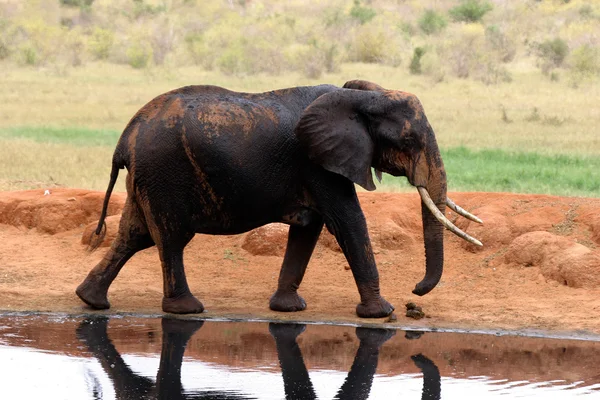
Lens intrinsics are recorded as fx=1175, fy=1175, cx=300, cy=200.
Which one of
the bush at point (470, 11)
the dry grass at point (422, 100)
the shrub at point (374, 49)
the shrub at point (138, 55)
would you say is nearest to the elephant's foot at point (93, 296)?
the dry grass at point (422, 100)

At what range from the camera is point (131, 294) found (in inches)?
405

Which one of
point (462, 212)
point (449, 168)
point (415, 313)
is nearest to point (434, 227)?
point (462, 212)

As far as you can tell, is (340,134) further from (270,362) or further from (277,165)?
(270,362)

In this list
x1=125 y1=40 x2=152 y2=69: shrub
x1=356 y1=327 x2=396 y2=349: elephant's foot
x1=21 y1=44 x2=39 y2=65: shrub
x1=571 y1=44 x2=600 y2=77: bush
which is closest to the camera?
x1=356 y1=327 x2=396 y2=349: elephant's foot

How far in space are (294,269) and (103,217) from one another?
1.76 metres

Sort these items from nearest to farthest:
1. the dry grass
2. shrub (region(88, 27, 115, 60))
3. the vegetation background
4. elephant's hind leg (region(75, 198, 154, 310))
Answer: elephant's hind leg (region(75, 198, 154, 310)) → the vegetation background → the dry grass → shrub (region(88, 27, 115, 60))

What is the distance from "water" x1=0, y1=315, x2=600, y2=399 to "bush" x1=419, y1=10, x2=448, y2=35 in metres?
34.5

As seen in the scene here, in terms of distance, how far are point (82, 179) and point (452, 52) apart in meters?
19.2

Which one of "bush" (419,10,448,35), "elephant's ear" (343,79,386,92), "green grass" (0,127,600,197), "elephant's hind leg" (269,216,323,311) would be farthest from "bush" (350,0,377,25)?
"elephant's hind leg" (269,216,323,311)

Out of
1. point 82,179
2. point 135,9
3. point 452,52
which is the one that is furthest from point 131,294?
point 135,9

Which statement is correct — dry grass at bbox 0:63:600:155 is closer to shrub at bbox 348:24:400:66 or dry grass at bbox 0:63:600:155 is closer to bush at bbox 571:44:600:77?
bush at bbox 571:44:600:77

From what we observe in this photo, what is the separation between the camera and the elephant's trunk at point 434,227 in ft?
29.9

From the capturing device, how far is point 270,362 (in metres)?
8.07

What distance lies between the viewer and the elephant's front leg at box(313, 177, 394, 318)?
9.27m
